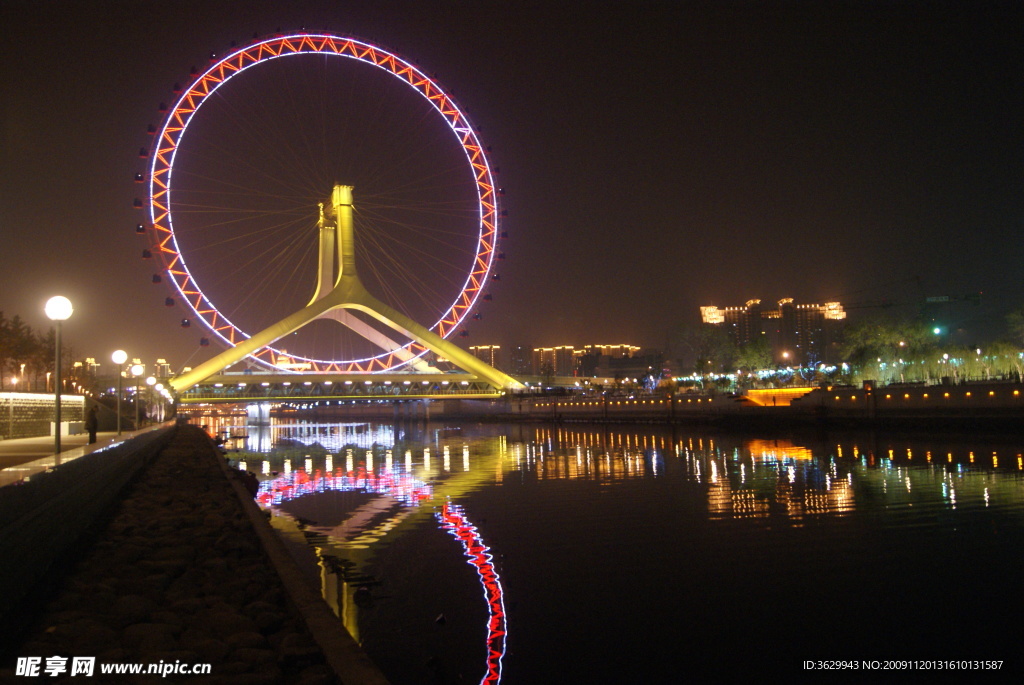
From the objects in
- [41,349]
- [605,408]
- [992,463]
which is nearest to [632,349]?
[605,408]

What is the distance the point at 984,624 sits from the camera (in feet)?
21.7

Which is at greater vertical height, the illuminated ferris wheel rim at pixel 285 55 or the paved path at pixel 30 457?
the illuminated ferris wheel rim at pixel 285 55

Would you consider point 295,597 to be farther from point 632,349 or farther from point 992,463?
point 632,349

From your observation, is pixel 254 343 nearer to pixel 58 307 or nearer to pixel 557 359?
pixel 58 307

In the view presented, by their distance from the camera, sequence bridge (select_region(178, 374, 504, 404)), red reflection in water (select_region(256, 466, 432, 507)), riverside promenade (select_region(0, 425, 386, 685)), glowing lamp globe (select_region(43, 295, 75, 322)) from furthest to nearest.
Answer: bridge (select_region(178, 374, 504, 404)) < red reflection in water (select_region(256, 466, 432, 507)) < glowing lamp globe (select_region(43, 295, 75, 322)) < riverside promenade (select_region(0, 425, 386, 685))

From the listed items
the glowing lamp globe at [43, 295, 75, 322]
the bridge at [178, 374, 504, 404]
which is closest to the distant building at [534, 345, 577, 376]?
the bridge at [178, 374, 504, 404]

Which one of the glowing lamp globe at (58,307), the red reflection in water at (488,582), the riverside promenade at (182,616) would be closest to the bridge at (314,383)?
the red reflection in water at (488,582)

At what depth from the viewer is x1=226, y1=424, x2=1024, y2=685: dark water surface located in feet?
20.4

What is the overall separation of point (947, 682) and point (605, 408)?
4742 centimetres

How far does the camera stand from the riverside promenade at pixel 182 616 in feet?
14.5

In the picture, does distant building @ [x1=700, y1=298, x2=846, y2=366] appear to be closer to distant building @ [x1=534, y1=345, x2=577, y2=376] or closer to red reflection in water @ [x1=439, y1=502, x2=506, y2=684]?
distant building @ [x1=534, y1=345, x2=577, y2=376]

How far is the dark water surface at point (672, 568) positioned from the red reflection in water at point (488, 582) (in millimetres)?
29

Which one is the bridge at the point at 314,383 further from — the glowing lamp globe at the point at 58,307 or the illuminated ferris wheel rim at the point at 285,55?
the glowing lamp globe at the point at 58,307

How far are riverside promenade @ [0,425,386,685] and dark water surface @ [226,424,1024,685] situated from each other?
3.13 feet
